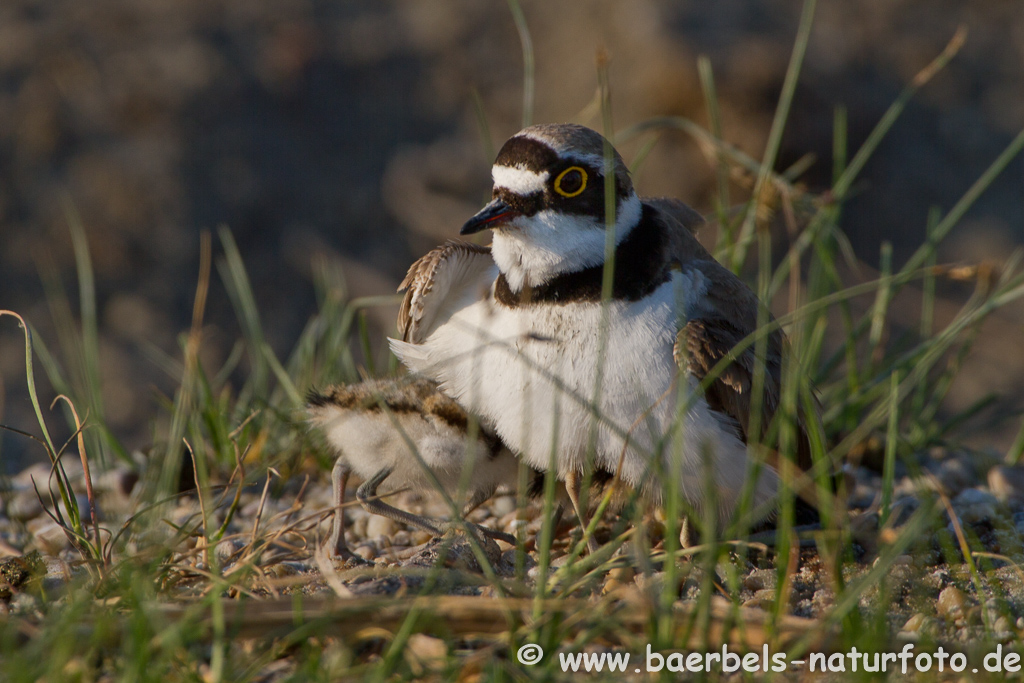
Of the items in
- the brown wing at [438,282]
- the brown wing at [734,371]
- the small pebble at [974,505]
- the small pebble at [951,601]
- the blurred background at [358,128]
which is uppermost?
the blurred background at [358,128]

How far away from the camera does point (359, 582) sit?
2.74 m

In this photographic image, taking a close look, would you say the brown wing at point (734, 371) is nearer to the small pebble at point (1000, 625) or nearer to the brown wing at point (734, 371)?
the brown wing at point (734, 371)

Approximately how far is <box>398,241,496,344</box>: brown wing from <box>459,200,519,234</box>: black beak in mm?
378

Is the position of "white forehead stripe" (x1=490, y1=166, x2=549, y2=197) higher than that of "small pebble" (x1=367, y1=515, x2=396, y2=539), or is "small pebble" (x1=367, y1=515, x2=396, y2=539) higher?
"white forehead stripe" (x1=490, y1=166, x2=549, y2=197)

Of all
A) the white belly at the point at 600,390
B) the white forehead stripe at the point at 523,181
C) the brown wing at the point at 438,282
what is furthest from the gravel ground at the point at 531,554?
the white forehead stripe at the point at 523,181

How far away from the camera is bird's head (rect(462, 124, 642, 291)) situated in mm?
3203

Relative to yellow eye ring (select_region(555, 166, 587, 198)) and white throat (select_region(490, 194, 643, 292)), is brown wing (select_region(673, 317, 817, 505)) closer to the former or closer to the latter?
white throat (select_region(490, 194, 643, 292))

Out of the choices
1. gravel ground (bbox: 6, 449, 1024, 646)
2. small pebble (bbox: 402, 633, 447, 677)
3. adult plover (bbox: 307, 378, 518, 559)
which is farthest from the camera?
adult plover (bbox: 307, 378, 518, 559)

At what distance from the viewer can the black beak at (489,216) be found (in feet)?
10.4

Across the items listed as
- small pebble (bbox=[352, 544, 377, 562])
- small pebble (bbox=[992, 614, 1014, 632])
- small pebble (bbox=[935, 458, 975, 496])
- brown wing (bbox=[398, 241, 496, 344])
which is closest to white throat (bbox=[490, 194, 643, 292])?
brown wing (bbox=[398, 241, 496, 344])

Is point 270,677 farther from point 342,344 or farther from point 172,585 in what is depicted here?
point 342,344

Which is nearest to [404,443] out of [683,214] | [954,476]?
[683,214]

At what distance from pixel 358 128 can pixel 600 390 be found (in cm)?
642

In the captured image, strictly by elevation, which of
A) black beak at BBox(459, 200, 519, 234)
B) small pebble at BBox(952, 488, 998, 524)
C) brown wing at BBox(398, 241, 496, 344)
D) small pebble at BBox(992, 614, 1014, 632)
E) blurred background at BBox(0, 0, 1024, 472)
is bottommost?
small pebble at BBox(992, 614, 1014, 632)
